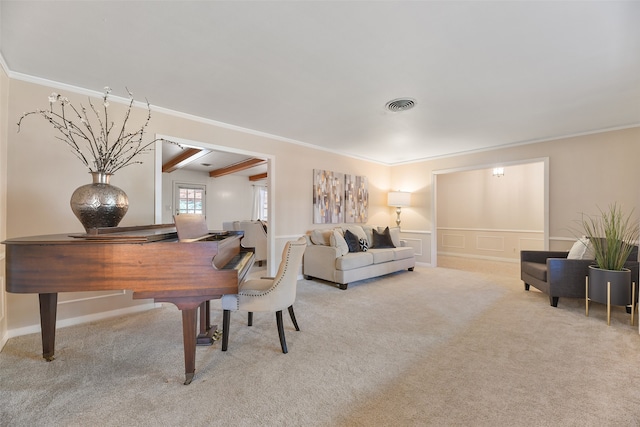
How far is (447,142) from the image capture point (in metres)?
4.61

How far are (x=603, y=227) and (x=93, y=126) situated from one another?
6.62 meters

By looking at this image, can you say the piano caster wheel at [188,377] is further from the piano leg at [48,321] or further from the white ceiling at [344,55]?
the white ceiling at [344,55]

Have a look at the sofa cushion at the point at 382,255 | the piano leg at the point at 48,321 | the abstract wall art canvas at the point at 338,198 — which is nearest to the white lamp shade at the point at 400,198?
the abstract wall art canvas at the point at 338,198

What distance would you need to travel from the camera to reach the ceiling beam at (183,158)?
17.1ft

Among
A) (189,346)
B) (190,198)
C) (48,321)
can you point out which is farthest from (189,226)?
(190,198)

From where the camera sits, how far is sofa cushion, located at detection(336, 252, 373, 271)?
400 cm

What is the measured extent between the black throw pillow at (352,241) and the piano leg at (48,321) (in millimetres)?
3636

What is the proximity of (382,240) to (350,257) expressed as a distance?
1.30m

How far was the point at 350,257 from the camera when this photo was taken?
4.12 m

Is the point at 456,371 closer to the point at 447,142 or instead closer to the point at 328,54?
the point at 328,54

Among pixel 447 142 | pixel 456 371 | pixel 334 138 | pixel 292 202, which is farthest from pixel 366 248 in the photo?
pixel 456 371

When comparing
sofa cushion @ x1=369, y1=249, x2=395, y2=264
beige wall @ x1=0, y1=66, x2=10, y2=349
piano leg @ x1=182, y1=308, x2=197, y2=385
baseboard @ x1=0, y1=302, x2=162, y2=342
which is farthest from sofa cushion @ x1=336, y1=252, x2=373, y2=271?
beige wall @ x1=0, y1=66, x2=10, y2=349

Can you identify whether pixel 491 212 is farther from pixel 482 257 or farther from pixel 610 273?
pixel 610 273

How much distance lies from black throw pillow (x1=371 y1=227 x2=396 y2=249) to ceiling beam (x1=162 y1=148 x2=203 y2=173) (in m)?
3.75
